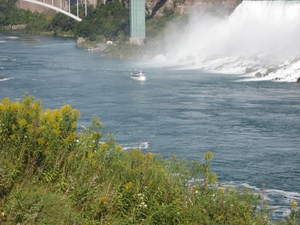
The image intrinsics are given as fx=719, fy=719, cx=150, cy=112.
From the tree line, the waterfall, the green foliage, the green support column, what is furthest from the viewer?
the green foliage

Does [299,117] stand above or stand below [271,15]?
below

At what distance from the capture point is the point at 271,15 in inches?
1426

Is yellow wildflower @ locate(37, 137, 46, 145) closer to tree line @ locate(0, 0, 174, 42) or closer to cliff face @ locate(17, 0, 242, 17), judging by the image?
cliff face @ locate(17, 0, 242, 17)

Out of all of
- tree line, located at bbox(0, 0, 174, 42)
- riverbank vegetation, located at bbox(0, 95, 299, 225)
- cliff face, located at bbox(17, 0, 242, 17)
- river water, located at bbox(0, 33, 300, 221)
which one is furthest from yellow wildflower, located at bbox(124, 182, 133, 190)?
tree line, located at bbox(0, 0, 174, 42)

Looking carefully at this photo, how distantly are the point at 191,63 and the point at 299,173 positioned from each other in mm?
23083

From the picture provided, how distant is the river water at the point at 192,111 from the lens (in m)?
12.8

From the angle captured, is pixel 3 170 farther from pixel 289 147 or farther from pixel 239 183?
pixel 289 147

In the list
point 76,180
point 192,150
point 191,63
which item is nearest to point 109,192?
point 76,180

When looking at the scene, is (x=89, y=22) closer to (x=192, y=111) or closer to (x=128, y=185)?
(x=192, y=111)

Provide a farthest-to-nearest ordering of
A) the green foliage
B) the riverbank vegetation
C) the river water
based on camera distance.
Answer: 1. the green foliage
2. the river water
3. the riverbank vegetation

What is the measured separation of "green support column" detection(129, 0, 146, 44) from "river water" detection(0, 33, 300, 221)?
1409cm

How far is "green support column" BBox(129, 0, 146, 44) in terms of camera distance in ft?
156

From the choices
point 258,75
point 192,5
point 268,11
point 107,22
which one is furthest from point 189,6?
point 258,75

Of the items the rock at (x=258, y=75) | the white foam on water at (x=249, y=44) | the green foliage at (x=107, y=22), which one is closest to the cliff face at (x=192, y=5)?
the green foliage at (x=107, y=22)
